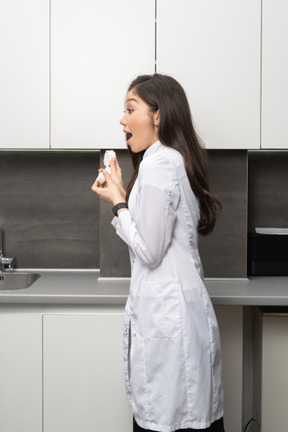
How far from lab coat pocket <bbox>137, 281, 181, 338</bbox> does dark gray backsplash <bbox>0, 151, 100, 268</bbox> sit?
1126mm

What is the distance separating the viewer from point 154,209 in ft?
4.75

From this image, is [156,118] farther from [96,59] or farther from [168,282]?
[96,59]

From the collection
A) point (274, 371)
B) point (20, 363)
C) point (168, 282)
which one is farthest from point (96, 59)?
point (274, 371)

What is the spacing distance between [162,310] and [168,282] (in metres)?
0.08

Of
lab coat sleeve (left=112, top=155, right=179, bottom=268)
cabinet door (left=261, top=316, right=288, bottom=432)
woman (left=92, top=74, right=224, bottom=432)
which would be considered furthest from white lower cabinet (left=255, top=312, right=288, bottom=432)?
lab coat sleeve (left=112, top=155, right=179, bottom=268)

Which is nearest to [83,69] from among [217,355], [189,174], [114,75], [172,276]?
[114,75]

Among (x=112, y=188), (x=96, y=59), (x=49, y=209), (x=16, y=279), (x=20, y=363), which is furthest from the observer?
(x=49, y=209)

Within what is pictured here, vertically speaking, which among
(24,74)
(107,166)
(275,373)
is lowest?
(275,373)

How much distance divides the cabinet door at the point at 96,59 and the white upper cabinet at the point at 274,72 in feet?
1.53

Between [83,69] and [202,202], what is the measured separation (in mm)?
895

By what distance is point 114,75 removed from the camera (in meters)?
2.19

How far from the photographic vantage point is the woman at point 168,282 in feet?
4.85

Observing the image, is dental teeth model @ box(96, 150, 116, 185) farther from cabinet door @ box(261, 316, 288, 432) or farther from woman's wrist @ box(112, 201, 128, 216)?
cabinet door @ box(261, 316, 288, 432)

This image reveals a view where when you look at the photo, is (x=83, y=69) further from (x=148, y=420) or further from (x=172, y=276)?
(x=148, y=420)
